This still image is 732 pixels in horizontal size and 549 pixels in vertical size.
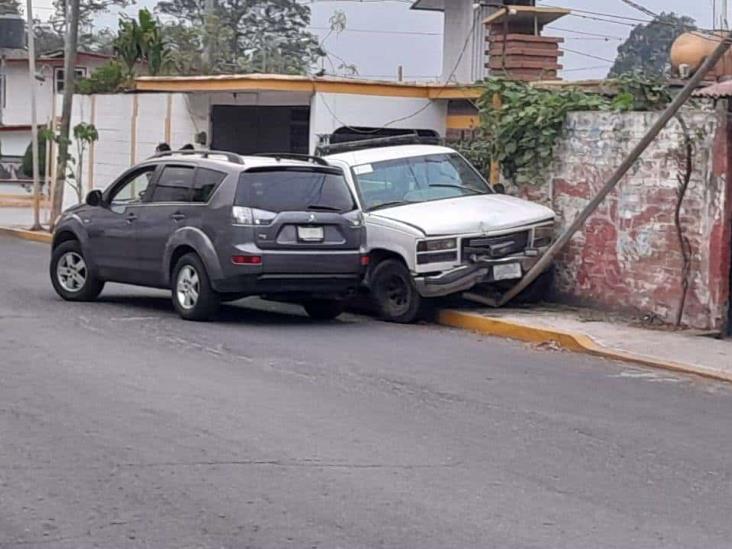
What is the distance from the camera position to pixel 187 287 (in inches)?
589

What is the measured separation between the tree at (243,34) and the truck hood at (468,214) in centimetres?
2111

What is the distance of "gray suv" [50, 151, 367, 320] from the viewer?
14516 mm

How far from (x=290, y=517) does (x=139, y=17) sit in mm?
28083

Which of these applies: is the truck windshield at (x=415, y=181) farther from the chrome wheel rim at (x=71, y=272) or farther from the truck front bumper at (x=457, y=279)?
the chrome wheel rim at (x=71, y=272)

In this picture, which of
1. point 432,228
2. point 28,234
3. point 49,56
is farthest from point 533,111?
point 49,56

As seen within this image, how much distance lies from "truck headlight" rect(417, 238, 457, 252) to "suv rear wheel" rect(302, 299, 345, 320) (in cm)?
129

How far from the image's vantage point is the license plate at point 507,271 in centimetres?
1548

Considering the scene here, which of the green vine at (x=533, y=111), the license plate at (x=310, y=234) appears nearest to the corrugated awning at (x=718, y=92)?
the green vine at (x=533, y=111)

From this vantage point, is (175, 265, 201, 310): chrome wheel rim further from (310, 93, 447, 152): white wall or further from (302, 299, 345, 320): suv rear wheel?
(310, 93, 447, 152): white wall

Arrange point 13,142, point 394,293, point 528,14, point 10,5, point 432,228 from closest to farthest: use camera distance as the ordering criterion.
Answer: point 432,228, point 394,293, point 528,14, point 13,142, point 10,5

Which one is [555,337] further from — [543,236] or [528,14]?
[528,14]

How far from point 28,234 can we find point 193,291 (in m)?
16.2

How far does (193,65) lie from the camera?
132ft

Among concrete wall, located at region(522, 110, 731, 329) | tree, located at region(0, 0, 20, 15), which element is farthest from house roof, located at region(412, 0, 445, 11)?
tree, located at region(0, 0, 20, 15)
